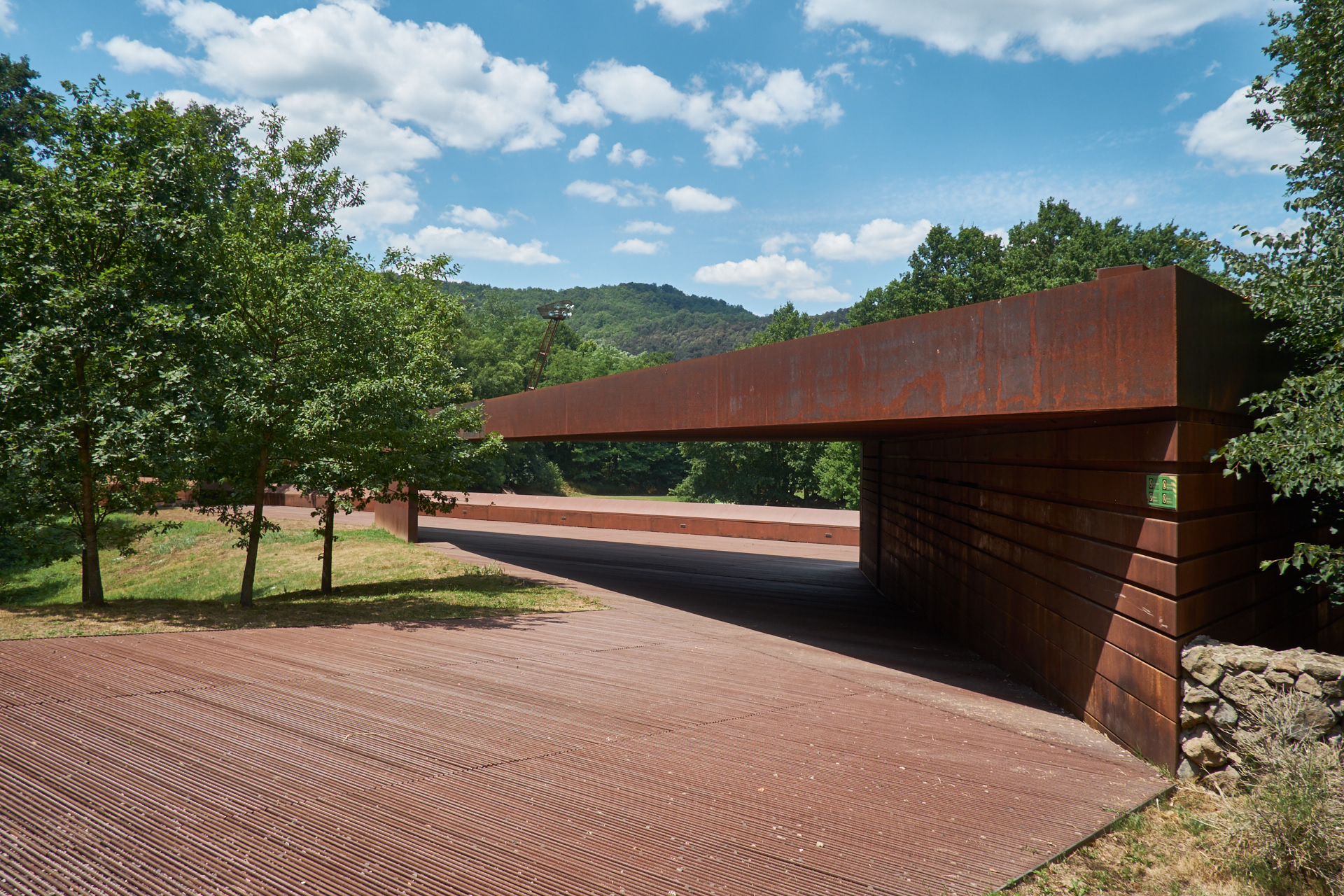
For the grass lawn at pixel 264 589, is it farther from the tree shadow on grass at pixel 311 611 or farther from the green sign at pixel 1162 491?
the green sign at pixel 1162 491

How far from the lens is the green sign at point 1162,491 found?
4.85 meters

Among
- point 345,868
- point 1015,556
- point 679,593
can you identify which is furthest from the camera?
point 679,593

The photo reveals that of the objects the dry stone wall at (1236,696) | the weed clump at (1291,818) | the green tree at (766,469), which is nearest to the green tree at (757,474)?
the green tree at (766,469)

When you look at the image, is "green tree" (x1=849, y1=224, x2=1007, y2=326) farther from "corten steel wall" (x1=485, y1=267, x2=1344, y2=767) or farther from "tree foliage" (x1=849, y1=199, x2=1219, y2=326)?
"corten steel wall" (x1=485, y1=267, x2=1344, y2=767)

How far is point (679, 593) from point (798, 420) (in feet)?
20.7

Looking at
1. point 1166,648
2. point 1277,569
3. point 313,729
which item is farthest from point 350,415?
point 1277,569

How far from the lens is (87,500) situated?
1045 cm

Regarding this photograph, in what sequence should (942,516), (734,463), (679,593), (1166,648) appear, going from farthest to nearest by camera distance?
(734,463)
(679,593)
(942,516)
(1166,648)

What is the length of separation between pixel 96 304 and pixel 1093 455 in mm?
10820

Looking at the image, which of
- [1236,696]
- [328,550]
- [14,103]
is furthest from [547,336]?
[1236,696]

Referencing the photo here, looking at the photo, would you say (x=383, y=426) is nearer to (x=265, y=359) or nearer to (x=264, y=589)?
(x=265, y=359)

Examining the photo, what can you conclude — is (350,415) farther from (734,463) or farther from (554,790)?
(734,463)

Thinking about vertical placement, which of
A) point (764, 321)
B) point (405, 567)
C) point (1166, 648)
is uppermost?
point (764, 321)

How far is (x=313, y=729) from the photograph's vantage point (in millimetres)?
4508
